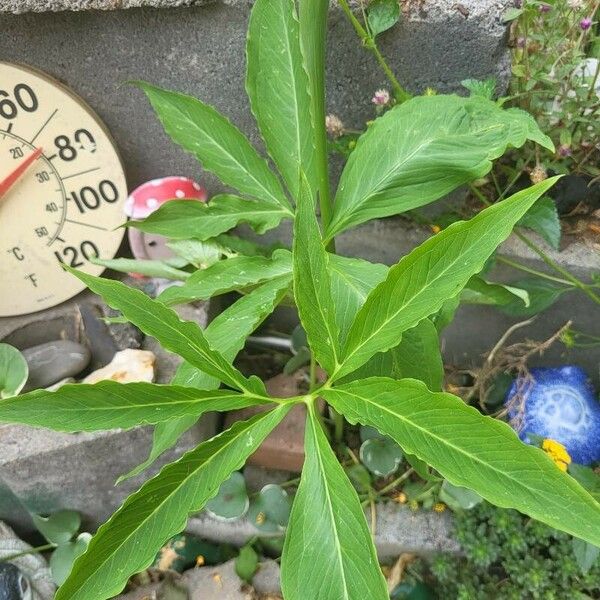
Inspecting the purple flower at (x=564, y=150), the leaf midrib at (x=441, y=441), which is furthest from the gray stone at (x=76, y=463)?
the purple flower at (x=564, y=150)

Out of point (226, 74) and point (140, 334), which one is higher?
point (226, 74)

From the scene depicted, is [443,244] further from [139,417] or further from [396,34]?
[396,34]

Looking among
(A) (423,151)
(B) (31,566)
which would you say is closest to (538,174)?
(A) (423,151)

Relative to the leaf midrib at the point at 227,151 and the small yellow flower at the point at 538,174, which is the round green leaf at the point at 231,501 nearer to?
the leaf midrib at the point at 227,151

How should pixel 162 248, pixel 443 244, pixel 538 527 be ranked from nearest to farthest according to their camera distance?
pixel 443 244 → pixel 538 527 → pixel 162 248

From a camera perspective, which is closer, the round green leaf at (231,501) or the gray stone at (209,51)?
the gray stone at (209,51)

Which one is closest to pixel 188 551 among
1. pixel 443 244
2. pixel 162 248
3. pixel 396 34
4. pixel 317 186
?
pixel 162 248

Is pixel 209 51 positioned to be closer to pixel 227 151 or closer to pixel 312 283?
pixel 227 151

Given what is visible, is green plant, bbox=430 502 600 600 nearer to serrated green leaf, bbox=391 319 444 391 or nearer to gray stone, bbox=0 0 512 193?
serrated green leaf, bbox=391 319 444 391
